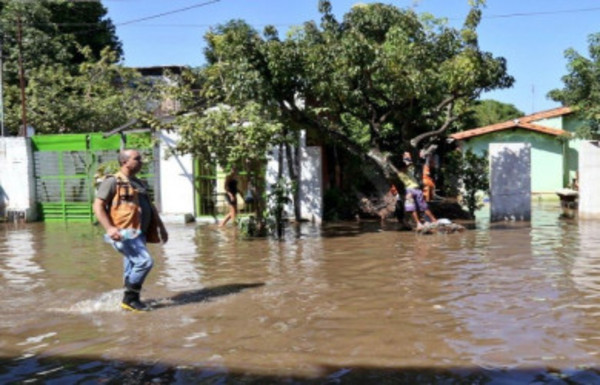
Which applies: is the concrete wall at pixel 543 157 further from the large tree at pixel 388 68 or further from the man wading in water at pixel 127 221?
the man wading in water at pixel 127 221

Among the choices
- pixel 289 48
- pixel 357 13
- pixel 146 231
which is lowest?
pixel 146 231

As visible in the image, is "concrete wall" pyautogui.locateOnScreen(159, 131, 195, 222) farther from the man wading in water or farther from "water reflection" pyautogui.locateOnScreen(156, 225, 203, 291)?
the man wading in water

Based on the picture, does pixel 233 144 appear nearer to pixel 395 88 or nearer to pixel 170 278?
pixel 395 88

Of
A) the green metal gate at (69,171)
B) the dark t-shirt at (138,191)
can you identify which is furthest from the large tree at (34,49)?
the dark t-shirt at (138,191)

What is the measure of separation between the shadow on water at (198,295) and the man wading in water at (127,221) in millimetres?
291

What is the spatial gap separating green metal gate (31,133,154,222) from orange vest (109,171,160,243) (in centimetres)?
1137

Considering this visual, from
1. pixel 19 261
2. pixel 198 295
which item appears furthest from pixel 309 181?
pixel 198 295

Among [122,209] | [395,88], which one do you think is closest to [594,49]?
[395,88]

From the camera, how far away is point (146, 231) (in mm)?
6754

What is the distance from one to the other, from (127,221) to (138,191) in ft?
1.25

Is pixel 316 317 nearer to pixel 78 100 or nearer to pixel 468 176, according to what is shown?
pixel 468 176

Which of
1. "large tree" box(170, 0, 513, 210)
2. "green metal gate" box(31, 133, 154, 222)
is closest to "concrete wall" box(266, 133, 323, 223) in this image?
"large tree" box(170, 0, 513, 210)

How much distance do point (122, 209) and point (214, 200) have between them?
11.0 meters

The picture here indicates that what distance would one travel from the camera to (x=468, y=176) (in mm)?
16203
